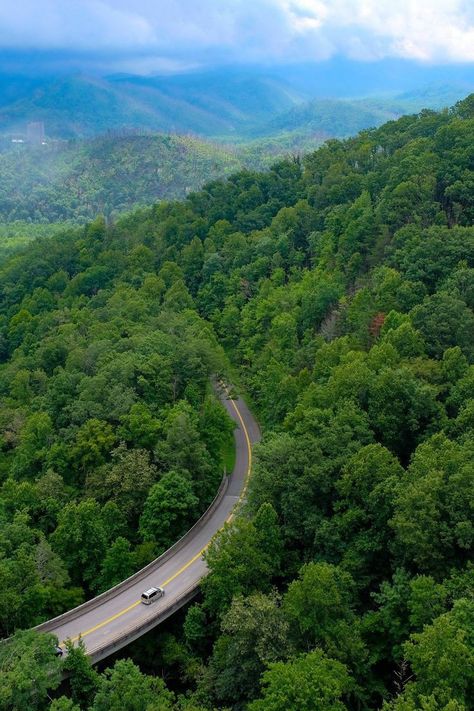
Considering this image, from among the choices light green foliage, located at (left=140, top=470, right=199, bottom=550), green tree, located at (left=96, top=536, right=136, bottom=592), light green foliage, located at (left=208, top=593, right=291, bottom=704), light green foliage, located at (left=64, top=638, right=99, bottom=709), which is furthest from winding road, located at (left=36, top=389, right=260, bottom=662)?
light green foliage, located at (left=208, top=593, right=291, bottom=704)

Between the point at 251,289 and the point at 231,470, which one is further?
the point at 251,289

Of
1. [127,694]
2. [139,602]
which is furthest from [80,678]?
[139,602]

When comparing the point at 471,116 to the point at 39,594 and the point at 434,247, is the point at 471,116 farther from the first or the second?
the point at 39,594

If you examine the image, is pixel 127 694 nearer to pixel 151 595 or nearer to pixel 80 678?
pixel 80 678

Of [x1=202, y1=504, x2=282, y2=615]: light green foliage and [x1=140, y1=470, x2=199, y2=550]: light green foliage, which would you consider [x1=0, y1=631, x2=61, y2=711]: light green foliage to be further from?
[x1=140, y1=470, x2=199, y2=550]: light green foliage

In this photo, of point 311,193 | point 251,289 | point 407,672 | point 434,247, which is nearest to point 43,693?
point 407,672
